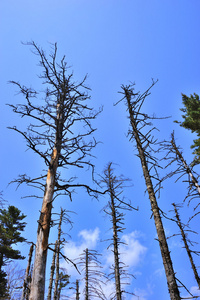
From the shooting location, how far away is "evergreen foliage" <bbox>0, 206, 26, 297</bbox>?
752 inches

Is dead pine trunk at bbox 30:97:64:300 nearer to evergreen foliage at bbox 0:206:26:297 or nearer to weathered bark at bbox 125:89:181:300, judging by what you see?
weathered bark at bbox 125:89:181:300

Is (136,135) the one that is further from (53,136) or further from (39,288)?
(39,288)

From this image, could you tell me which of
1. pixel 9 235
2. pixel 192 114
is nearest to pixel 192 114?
pixel 192 114

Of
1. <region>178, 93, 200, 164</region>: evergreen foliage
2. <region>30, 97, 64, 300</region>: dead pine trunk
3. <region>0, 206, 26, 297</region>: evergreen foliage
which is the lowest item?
<region>30, 97, 64, 300</region>: dead pine trunk

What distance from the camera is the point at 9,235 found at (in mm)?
20078

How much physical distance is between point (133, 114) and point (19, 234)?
68.2ft

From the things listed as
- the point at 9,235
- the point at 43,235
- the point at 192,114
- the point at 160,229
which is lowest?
the point at 43,235

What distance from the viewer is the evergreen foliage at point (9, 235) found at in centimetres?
1909

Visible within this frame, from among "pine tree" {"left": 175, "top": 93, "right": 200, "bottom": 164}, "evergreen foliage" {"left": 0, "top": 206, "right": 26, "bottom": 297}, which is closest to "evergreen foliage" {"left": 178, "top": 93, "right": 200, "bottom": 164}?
"pine tree" {"left": 175, "top": 93, "right": 200, "bottom": 164}

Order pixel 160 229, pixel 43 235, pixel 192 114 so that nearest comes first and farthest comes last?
pixel 43 235 → pixel 160 229 → pixel 192 114

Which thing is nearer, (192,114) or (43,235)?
(43,235)

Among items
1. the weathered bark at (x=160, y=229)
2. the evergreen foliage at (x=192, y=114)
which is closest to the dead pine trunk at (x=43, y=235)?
the weathered bark at (x=160, y=229)

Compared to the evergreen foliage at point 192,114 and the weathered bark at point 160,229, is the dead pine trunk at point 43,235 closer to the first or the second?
the weathered bark at point 160,229

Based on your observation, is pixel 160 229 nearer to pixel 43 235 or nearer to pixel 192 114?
pixel 43 235
